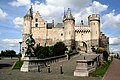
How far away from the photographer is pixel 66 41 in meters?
86.4

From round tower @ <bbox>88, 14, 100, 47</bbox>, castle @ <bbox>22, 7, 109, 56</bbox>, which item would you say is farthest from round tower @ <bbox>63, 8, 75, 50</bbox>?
round tower @ <bbox>88, 14, 100, 47</bbox>

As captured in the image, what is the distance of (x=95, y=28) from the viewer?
8731 centimetres

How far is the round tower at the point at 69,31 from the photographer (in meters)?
85.6

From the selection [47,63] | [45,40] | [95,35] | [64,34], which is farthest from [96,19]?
[47,63]

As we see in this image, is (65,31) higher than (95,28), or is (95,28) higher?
(95,28)

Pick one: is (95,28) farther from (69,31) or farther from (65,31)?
(65,31)

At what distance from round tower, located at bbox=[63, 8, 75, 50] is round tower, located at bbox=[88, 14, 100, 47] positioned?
6814 mm

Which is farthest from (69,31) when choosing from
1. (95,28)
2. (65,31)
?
(95,28)

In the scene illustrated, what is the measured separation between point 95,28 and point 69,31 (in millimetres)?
9516

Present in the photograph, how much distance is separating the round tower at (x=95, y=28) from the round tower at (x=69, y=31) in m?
6.81

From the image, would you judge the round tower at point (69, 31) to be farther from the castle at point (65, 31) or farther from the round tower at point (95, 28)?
the round tower at point (95, 28)

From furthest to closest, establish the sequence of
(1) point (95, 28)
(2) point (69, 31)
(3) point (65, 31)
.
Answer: (3) point (65, 31), (1) point (95, 28), (2) point (69, 31)

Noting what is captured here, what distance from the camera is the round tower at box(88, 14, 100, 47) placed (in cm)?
8606

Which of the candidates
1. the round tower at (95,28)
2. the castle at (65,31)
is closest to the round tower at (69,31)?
the castle at (65,31)
